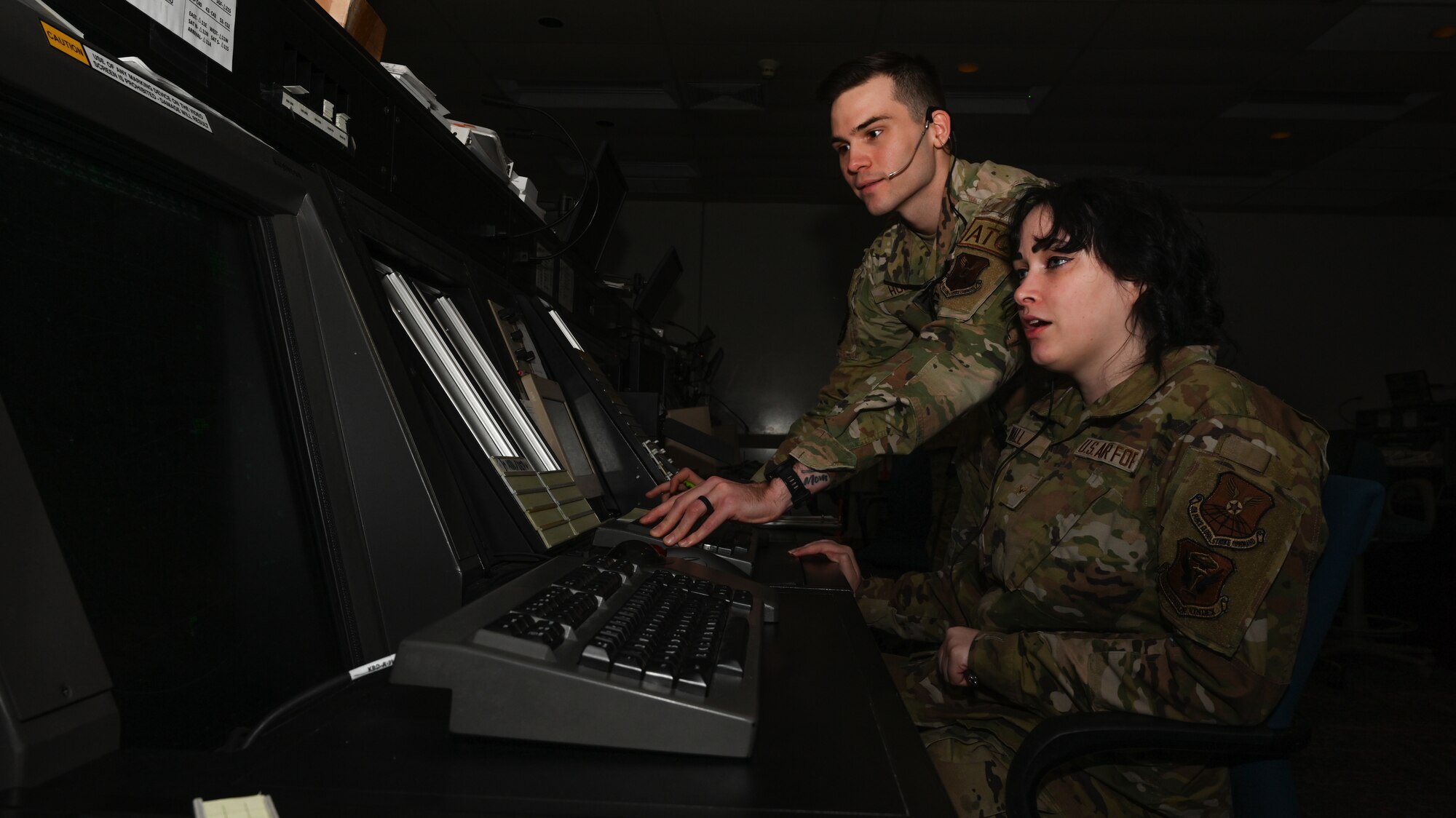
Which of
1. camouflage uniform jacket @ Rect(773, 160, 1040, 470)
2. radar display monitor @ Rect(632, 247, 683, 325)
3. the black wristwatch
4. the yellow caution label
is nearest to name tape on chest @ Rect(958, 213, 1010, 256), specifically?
camouflage uniform jacket @ Rect(773, 160, 1040, 470)

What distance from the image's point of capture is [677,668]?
48 centimetres

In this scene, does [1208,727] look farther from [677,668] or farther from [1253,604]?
[677,668]

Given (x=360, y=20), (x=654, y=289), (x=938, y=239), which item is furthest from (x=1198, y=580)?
(x=654, y=289)

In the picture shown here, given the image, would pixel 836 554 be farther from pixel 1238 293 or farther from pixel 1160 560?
pixel 1238 293

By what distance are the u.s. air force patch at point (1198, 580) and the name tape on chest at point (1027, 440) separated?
34 centimetres

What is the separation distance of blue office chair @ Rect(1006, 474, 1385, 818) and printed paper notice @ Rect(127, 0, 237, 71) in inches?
36.6

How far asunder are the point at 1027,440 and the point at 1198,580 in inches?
16.6

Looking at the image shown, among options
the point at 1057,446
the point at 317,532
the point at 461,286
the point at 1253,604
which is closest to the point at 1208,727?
the point at 1253,604

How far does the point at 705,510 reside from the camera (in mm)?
1028

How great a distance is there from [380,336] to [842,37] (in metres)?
3.73

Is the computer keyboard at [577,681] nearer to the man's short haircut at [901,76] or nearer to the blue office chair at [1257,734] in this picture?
the blue office chair at [1257,734]

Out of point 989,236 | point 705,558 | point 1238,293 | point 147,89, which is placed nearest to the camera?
point 147,89

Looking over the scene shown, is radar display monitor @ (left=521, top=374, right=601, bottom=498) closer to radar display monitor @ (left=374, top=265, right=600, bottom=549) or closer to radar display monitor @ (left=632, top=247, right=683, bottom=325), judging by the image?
radar display monitor @ (left=374, top=265, right=600, bottom=549)

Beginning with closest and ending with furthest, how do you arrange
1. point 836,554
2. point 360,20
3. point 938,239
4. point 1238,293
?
point 360,20
point 836,554
point 938,239
point 1238,293
